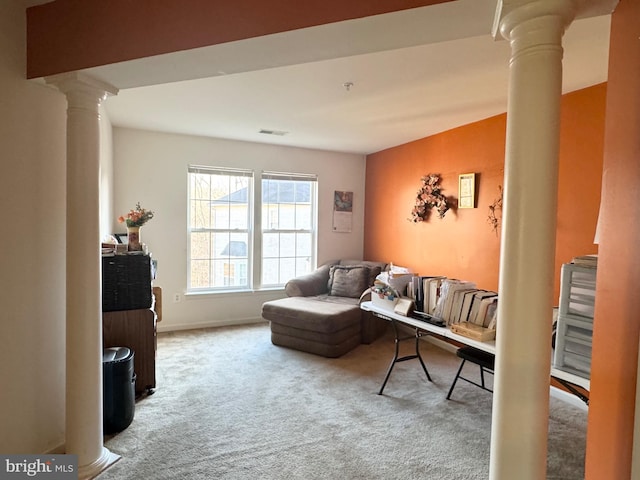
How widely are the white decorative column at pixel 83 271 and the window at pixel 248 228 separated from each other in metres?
2.79

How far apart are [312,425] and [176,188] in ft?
11.0

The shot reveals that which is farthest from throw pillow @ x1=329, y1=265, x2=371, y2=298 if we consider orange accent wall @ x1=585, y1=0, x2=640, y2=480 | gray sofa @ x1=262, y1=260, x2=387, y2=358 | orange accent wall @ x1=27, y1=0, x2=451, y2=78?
orange accent wall @ x1=27, y1=0, x2=451, y2=78

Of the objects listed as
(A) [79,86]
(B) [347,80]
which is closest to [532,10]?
(B) [347,80]

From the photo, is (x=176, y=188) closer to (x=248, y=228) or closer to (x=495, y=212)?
(x=248, y=228)

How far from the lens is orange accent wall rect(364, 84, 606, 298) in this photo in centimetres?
278

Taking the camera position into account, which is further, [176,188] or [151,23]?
[176,188]

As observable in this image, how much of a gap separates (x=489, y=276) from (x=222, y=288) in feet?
10.8

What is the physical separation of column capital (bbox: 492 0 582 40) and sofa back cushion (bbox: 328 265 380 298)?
143 inches

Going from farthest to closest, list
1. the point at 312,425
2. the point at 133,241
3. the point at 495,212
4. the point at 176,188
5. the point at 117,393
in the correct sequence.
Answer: the point at 176,188
the point at 495,212
the point at 133,241
the point at 312,425
the point at 117,393

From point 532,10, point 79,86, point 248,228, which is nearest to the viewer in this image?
point 532,10

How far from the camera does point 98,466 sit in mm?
1982

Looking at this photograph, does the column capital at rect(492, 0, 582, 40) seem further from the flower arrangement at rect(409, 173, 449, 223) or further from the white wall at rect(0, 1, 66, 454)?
the flower arrangement at rect(409, 173, 449, 223)

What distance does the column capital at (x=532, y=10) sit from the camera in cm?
111

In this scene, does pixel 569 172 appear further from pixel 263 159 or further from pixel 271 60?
pixel 263 159
